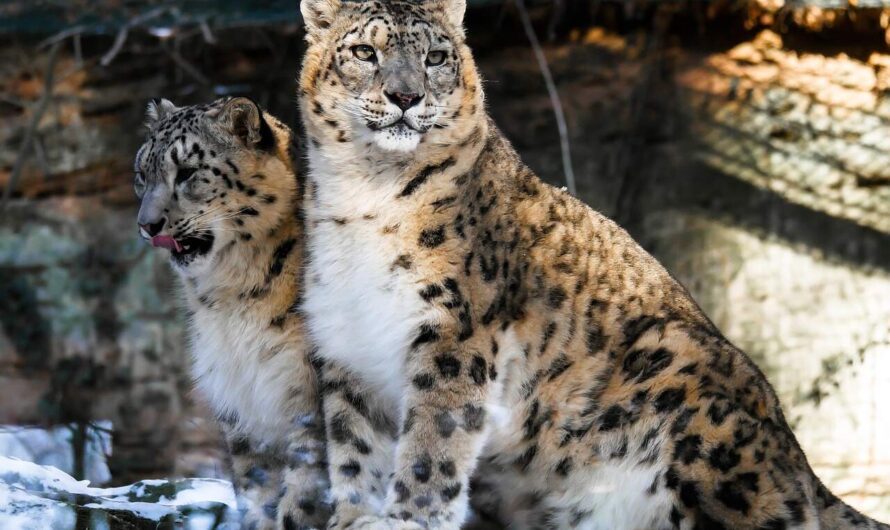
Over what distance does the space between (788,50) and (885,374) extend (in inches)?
69.9

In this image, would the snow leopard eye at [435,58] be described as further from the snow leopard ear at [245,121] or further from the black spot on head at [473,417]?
the black spot on head at [473,417]

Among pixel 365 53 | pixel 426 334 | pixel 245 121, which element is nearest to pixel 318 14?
pixel 365 53

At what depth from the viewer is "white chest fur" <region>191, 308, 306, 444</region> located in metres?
3.96

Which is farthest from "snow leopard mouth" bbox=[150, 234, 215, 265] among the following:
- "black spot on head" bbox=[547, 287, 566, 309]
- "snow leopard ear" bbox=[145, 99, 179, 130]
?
"black spot on head" bbox=[547, 287, 566, 309]

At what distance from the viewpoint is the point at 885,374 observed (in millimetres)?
6715

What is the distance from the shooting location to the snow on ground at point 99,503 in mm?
3465

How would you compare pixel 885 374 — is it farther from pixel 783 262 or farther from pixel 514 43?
pixel 514 43

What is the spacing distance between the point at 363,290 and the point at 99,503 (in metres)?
1.03

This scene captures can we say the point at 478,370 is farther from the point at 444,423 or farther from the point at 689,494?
the point at 689,494

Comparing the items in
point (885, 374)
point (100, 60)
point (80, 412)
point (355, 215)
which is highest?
point (355, 215)

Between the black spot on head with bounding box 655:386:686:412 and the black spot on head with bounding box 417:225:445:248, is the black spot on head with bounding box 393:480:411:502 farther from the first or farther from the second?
the black spot on head with bounding box 655:386:686:412

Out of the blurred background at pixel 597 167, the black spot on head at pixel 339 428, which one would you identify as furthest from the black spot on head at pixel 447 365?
the blurred background at pixel 597 167

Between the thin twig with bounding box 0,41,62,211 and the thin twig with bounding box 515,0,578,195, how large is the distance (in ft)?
8.59

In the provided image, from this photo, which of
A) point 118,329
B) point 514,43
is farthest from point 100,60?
point 514,43
